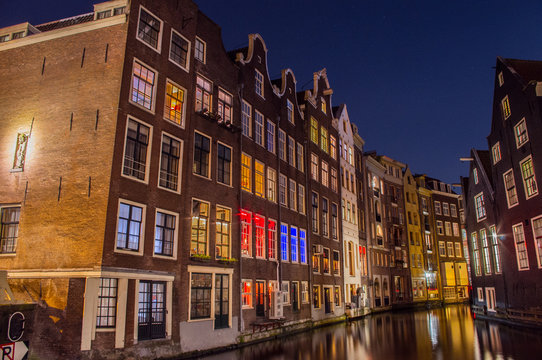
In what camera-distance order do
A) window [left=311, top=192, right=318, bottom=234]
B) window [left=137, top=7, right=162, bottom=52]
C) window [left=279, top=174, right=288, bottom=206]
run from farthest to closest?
window [left=311, top=192, right=318, bottom=234], window [left=279, top=174, right=288, bottom=206], window [left=137, top=7, right=162, bottom=52]

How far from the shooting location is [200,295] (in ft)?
69.4

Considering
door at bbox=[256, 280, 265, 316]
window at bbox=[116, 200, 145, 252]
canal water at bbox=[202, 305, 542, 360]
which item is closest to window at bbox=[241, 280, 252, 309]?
door at bbox=[256, 280, 265, 316]

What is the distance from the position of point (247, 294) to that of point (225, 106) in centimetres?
1103

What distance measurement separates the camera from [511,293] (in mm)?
32625

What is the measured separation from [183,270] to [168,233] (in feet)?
6.23

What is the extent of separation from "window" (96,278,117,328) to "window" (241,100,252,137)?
13.4 m

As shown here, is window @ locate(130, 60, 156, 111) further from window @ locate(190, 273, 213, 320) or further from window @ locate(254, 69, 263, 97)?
window @ locate(254, 69, 263, 97)

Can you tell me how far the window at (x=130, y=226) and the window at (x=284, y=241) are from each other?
13.4 m

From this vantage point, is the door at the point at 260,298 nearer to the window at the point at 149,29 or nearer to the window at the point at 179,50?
the window at the point at 179,50

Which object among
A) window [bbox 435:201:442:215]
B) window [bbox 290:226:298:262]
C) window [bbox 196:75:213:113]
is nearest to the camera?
window [bbox 196:75:213:113]

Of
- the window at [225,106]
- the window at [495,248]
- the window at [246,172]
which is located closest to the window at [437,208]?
the window at [495,248]

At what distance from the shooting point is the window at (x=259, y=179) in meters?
28.0

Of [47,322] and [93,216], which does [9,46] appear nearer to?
[93,216]

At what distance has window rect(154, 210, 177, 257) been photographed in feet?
62.8
